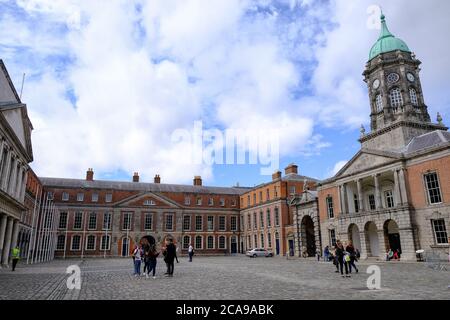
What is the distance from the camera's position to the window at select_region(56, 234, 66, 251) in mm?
51906

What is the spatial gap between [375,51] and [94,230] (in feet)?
163

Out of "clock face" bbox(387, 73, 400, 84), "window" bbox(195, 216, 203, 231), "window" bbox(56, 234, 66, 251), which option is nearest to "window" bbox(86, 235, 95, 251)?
"window" bbox(56, 234, 66, 251)

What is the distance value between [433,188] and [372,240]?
9735 millimetres

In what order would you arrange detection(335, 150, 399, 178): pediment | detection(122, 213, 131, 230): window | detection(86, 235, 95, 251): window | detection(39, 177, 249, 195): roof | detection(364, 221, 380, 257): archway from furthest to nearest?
detection(39, 177, 249, 195): roof → detection(122, 213, 131, 230): window → detection(86, 235, 95, 251): window → detection(364, 221, 380, 257): archway → detection(335, 150, 399, 178): pediment

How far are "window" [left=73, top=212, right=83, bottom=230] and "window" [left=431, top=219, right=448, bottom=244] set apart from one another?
4966 cm

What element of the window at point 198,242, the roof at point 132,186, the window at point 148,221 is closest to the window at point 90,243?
the roof at point 132,186

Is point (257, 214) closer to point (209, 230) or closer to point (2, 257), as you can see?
point (209, 230)

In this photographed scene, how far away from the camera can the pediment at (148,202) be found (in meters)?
57.5

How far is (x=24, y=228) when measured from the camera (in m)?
41.3

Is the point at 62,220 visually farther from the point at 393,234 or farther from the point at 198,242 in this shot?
the point at 393,234

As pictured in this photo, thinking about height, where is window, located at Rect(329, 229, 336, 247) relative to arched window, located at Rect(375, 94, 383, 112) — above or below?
below

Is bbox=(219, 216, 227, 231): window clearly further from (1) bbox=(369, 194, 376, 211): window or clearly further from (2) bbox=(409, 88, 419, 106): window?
(2) bbox=(409, 88, 419, 106): window

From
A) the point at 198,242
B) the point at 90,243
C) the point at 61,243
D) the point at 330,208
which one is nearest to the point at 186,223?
the point at 198,242
